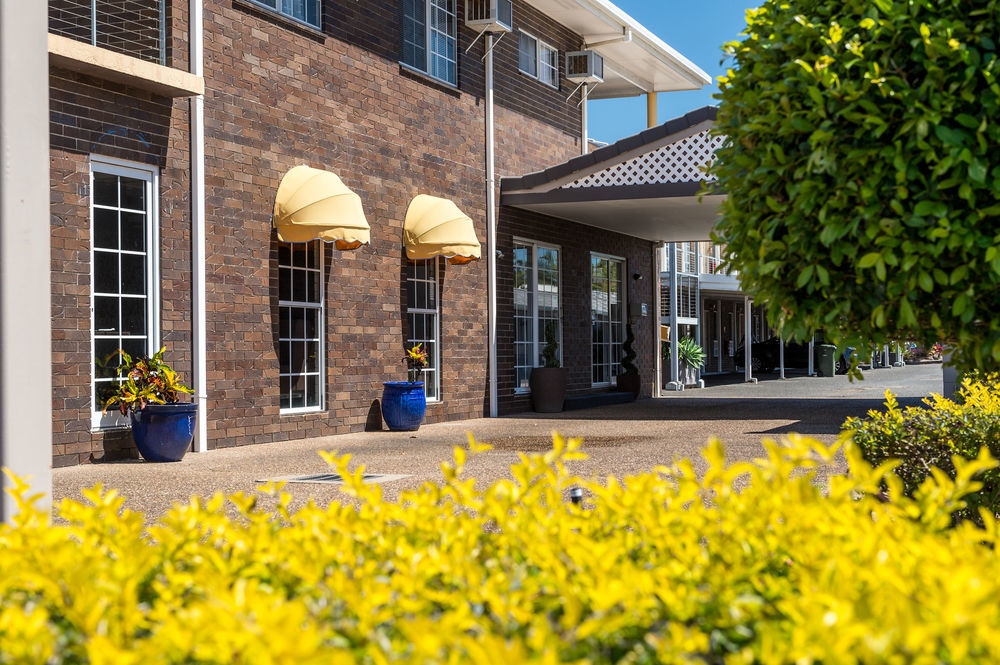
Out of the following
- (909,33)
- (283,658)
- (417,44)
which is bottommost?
(283,658)

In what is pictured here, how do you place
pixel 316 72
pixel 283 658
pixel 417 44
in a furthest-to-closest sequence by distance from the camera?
pixel 417 44, pixel 316 72, pixel 283 658

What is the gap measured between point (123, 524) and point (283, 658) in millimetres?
1152

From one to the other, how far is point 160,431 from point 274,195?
3228 millimetres

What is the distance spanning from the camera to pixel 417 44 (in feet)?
47.4

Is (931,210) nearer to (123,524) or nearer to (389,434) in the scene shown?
(123,524)

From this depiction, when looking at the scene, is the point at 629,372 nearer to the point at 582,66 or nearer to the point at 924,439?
the point at 582,66

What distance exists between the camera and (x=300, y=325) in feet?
39.5

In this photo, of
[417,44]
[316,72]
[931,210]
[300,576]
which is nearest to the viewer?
[300,576]

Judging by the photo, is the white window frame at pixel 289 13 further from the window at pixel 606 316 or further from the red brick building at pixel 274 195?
the window at pixel 606 316

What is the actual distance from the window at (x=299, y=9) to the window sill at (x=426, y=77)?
1673mm

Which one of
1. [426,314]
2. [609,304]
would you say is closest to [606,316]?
[609,304]

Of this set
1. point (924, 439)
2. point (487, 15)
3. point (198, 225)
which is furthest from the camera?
point (487, 15)

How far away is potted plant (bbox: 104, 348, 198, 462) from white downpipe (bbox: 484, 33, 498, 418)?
6.52 metres

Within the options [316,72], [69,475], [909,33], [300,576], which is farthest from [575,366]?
[300,576]
